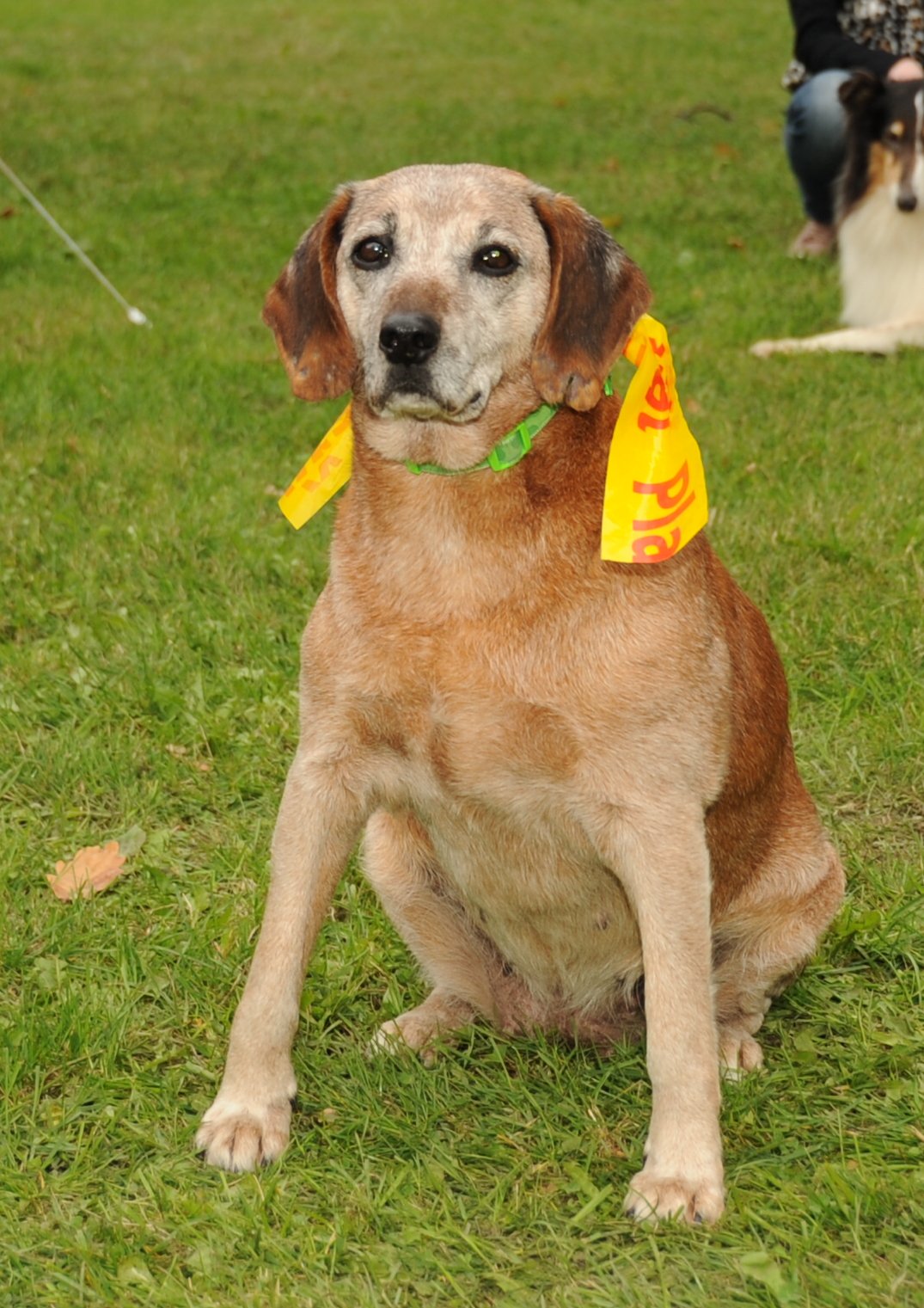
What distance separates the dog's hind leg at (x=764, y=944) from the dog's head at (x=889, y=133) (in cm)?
601

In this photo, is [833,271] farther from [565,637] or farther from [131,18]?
[131,18]

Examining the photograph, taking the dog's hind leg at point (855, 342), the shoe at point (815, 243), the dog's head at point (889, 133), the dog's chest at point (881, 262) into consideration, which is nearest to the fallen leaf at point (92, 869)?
the dog's hind leg at point (855, 342)

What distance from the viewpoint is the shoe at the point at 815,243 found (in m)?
9.66

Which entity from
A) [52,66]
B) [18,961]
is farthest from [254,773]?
[52,66]

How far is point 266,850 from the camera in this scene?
13.0 feet

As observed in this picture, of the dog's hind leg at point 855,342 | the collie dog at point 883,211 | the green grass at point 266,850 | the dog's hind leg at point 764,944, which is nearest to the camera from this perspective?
the green grass at point 266,850

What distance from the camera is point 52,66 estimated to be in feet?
52.8

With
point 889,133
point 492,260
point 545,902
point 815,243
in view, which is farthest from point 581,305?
point 815,243

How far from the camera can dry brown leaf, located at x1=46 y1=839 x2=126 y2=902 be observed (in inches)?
150

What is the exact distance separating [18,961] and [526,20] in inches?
711

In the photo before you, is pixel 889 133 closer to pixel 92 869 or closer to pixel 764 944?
pixel 764 944

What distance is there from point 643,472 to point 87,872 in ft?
5.85

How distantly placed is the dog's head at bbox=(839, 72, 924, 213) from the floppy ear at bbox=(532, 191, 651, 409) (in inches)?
232

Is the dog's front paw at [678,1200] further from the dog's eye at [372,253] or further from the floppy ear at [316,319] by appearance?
the dog's eye at [372,253]
